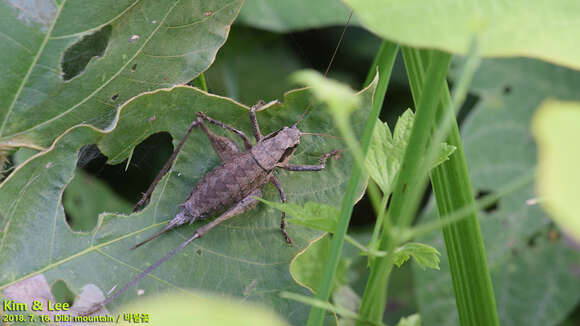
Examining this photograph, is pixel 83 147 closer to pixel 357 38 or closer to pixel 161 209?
pixel 161 209

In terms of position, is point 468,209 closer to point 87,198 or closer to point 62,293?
point 62,293

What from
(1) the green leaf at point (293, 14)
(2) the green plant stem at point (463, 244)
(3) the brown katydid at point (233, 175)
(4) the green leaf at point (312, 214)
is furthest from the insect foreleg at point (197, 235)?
(1) the green leaf at point (293, 14)

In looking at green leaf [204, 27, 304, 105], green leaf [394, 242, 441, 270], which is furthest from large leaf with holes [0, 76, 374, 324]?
green leaf [204, 27, 304, 105]

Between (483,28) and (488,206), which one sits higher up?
(488,206)

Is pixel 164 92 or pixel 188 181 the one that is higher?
pixel 164 92

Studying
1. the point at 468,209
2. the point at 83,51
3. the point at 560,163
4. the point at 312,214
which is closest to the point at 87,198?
the point at 83,51

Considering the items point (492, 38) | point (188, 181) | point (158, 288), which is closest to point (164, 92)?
point (188, 181)

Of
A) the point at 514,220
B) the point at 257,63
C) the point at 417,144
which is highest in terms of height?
the point at 257,63
